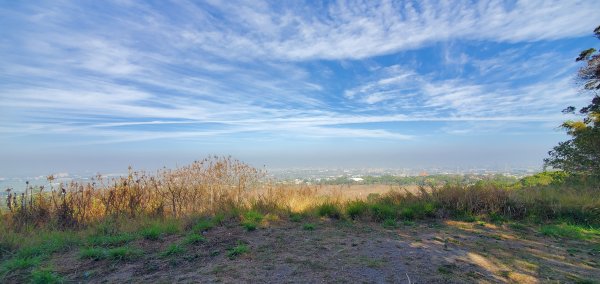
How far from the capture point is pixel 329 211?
695cm

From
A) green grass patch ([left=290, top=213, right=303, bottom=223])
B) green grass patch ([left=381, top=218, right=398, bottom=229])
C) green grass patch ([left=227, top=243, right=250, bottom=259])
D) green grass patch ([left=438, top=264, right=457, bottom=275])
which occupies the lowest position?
green grass patch ([left=381, top=218, right=398, bottom=229])

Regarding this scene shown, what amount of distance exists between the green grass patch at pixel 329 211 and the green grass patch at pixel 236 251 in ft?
9.45

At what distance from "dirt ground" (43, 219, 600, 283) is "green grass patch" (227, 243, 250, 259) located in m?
0.07

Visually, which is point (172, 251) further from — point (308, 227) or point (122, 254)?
point (308, 227)

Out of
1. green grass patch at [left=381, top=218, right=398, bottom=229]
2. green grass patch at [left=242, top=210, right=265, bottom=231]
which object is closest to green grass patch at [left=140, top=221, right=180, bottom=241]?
green grass patch at [left=242, top=210, right=265, bottom=231]

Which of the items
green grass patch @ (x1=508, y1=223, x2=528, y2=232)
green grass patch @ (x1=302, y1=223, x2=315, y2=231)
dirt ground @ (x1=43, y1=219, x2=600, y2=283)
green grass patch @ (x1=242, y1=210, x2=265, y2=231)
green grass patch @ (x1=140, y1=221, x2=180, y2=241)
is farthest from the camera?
green grass patch @ (x1=508, y1=223, x2=528, y2=232)

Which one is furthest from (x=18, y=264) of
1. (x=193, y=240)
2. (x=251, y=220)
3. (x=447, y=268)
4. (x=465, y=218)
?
(x=465, y=218)

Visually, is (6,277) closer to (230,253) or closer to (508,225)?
(230,253)

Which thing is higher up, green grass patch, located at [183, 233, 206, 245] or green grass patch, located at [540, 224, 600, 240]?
green grass patch, located at [183, 233, 206, 245]

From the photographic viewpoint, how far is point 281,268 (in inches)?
146

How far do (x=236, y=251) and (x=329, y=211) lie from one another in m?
3.17

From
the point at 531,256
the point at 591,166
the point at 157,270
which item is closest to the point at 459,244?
the point at 531,256

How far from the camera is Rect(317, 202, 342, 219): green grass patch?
22.7ft

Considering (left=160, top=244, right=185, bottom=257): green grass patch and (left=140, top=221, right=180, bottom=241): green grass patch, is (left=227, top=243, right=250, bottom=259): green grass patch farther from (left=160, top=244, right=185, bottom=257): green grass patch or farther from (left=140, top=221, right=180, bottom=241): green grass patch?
(left=140, top=221, right=180, bottom=241): green grass patch
